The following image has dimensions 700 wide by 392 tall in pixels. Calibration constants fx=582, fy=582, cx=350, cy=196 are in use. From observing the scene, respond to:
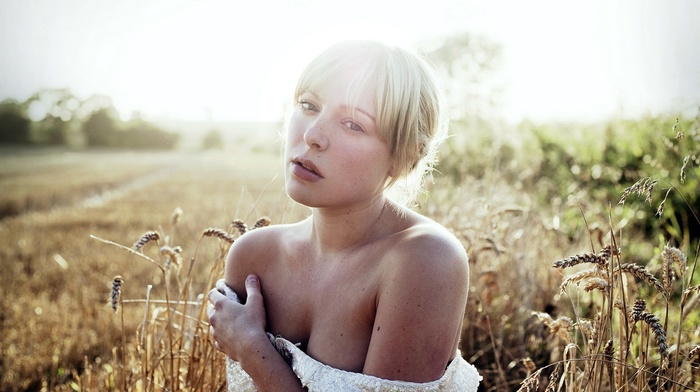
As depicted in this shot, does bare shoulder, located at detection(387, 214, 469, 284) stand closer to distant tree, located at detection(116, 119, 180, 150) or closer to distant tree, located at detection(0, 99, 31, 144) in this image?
distant tree, located at detection(0, 99, 31, 144)

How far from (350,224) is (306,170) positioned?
10.4 inches

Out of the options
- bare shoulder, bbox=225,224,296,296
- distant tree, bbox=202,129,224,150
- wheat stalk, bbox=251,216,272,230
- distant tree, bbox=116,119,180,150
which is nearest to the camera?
bare shoulder, bbox=225,224,296,296

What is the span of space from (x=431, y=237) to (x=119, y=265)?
6.90m

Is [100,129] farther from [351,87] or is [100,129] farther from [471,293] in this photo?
[351,87]

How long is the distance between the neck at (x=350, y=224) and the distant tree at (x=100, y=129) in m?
39.2

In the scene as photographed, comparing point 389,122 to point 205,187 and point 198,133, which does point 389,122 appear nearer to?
point 205,187

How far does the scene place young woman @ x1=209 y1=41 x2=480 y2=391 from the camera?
1640 mm

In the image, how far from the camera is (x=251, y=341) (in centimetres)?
183

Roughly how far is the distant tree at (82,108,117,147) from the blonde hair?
3920 centimetres

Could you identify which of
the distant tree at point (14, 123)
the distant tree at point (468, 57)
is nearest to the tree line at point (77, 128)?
the distant tree at point (14, 123)

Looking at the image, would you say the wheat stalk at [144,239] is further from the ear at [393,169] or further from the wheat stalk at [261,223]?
the ear at [393,169]

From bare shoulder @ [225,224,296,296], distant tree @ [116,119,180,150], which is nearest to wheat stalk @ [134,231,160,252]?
bare shoulder @ [225,224,296,296]

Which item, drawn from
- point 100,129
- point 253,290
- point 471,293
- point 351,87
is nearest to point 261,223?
point 253,290

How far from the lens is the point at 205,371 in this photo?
2502mm
